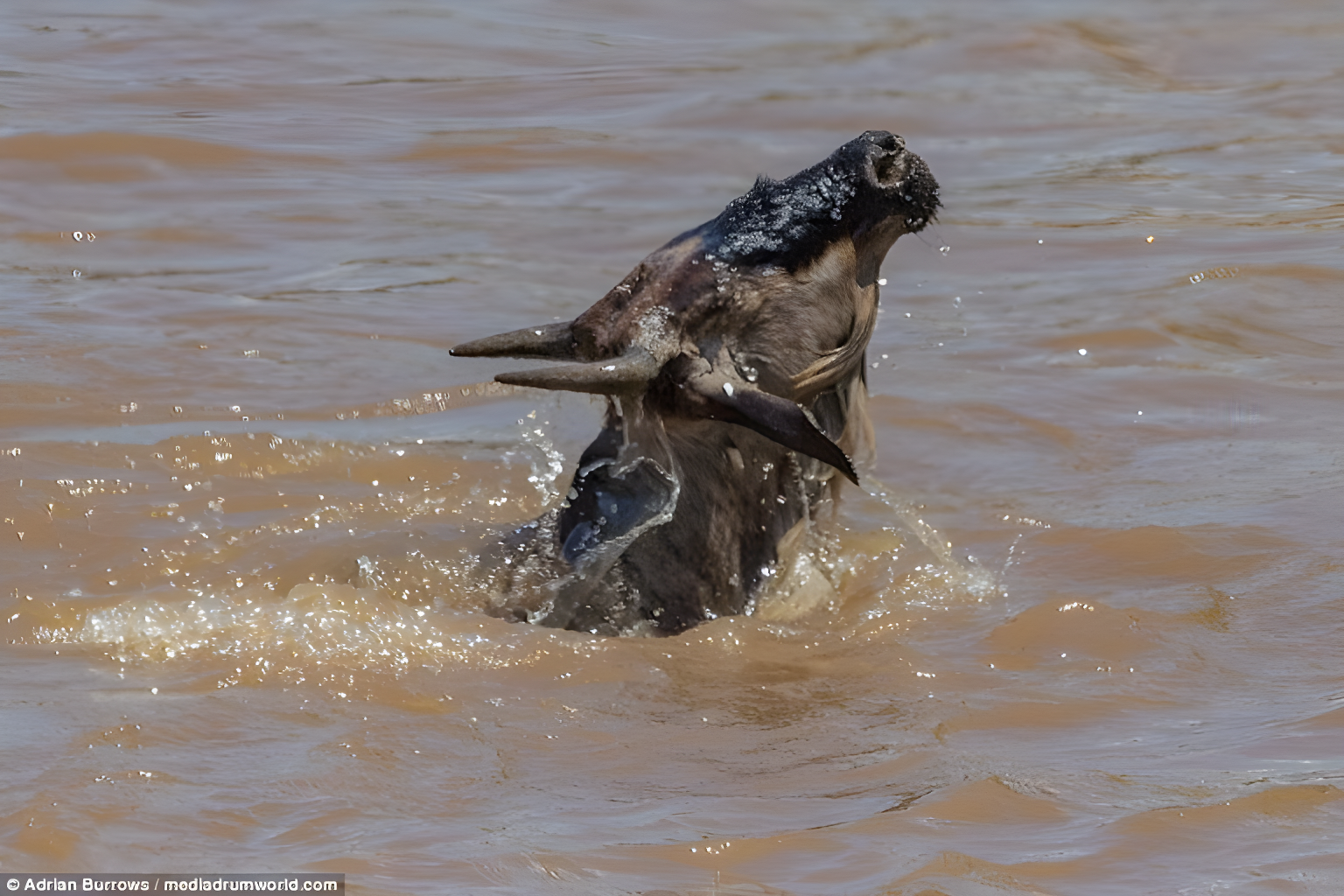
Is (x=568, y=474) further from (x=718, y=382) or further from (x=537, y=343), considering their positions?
(x=718, y=382)

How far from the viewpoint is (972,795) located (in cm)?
340

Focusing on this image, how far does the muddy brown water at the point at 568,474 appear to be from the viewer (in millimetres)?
3264

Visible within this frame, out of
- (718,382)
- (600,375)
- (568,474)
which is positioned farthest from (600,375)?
(568,474)

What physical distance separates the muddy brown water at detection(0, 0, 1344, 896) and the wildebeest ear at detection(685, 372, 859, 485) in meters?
0.62

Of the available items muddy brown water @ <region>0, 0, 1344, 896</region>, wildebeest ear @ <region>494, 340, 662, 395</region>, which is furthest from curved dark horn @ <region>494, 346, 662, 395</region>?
muddy brown water @ <region>0, 0, 1344, 896</region>

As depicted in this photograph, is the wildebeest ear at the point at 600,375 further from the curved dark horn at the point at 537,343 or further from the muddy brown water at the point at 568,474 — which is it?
the muddy brown water at the point at 568,474

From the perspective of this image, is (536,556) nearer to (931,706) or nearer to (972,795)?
(931,706)

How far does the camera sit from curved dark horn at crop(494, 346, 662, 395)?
359 centimetres

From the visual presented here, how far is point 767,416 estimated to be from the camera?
3748 mm

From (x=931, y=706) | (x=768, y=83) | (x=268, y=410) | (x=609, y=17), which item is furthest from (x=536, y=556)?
(x=609, y=17)

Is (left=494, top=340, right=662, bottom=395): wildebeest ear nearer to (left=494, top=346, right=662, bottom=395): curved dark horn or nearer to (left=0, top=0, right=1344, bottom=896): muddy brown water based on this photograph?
(left=494, top=346, right=662, bottom=395): curved dark horn

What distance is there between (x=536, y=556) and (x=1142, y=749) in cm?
157

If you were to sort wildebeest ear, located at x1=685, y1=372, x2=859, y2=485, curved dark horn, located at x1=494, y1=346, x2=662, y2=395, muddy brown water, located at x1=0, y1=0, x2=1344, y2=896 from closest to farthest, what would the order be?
1. muddy brown water, located at x1=0, y1=0, x2=1344, y2=896
2. curved dark horn, located at x1=494, y1=346, x2=662, y2=395
3. wildebeest ear, located at x1=685, y1=372, x2=859, y2=485

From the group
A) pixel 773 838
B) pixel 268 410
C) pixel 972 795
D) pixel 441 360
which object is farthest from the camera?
pixel 441 360
